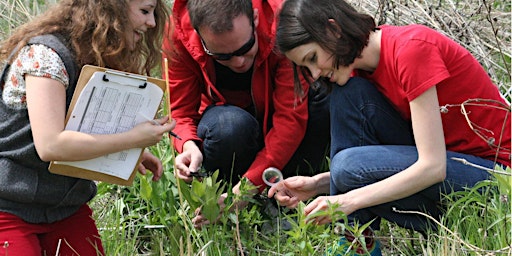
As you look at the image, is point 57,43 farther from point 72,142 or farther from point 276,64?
point 276,64

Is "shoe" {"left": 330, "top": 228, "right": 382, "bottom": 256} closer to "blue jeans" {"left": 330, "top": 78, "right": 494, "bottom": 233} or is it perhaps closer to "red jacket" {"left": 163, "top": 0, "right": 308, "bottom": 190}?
"blue jeans" {"left": 330, "top": 78, "right": 494, "bottom": 233}

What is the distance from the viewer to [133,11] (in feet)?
9.11

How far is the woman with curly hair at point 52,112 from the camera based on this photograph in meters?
2.58

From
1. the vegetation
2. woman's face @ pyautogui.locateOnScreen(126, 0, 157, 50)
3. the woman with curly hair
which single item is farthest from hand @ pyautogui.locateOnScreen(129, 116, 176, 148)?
woman's face @ pyautogui.locateOnScreen(126, 0, 157, 50)

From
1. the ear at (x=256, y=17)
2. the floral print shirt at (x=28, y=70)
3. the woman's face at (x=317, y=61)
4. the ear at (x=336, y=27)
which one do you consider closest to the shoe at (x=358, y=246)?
the woman's face at (x=317, y=61)

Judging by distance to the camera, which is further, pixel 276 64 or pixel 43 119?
pixel 276 64

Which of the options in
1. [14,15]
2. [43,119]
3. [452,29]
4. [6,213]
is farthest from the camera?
[14,15]

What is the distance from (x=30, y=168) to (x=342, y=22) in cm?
111

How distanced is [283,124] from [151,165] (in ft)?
1.91

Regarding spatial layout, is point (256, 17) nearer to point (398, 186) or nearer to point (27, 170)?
point (398, 186)

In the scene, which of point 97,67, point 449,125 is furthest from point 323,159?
point 97,67

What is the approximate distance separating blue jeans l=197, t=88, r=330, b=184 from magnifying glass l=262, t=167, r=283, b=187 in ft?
0.43

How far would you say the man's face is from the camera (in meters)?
3.13

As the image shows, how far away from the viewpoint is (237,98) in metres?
3.54
